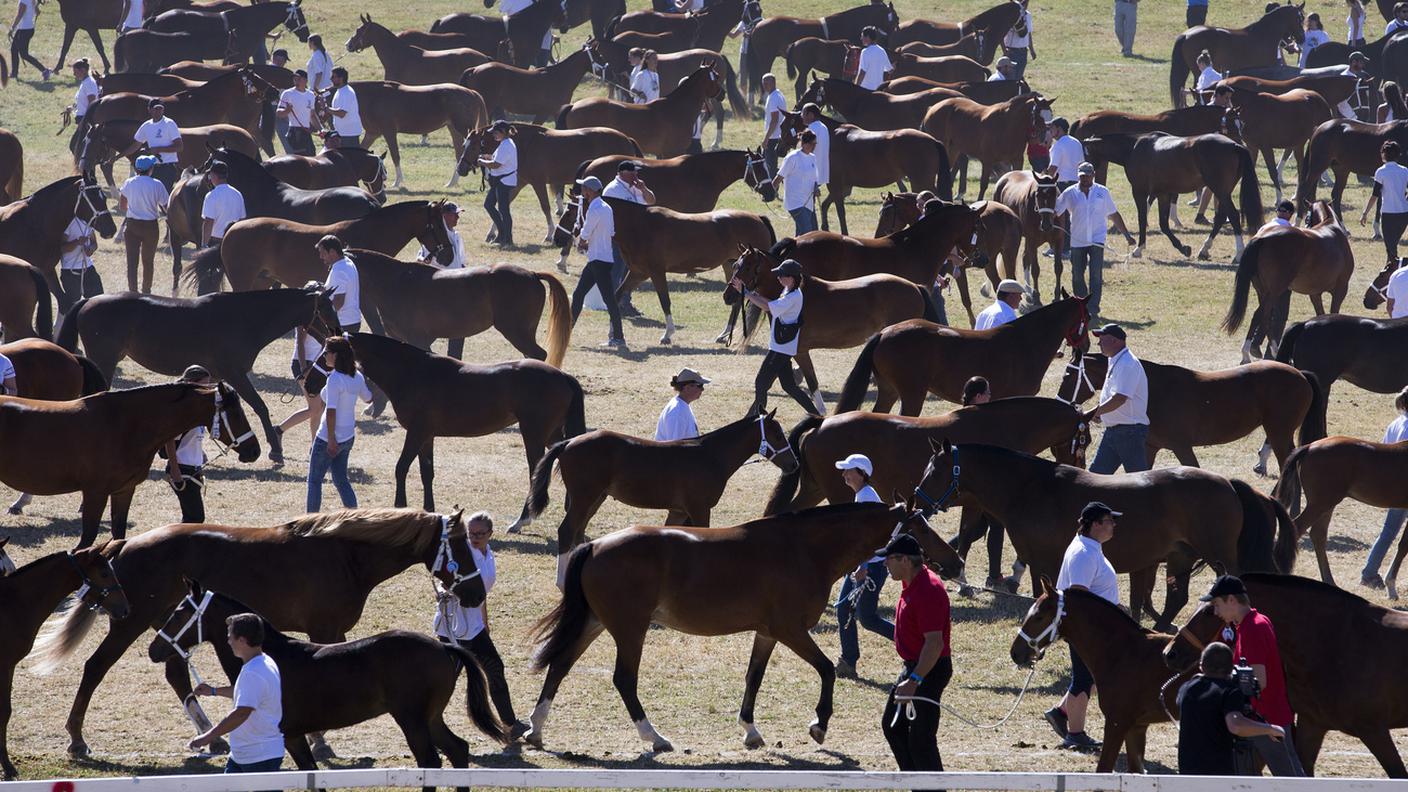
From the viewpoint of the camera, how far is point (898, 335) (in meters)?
15.4

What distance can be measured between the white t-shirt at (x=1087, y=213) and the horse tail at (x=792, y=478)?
904cm

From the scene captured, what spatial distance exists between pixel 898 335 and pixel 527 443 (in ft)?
11.7

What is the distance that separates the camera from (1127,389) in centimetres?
1359

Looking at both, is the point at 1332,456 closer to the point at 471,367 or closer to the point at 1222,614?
the point at 1222,614

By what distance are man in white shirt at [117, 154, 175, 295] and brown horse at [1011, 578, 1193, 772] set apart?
49.4ft

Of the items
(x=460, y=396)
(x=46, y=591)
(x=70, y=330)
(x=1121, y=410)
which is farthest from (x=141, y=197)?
(x=1121, y=410)

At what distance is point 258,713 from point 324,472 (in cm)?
615

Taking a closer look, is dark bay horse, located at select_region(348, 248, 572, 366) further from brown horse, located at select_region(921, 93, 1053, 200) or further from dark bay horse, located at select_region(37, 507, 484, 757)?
brown horse, located at select_region(921, 93, 1053, 200)

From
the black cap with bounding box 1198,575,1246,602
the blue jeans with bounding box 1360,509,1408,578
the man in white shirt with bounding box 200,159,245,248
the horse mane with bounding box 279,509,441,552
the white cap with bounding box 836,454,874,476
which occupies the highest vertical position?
the man in white shirt with bounding box 200,159,245,248

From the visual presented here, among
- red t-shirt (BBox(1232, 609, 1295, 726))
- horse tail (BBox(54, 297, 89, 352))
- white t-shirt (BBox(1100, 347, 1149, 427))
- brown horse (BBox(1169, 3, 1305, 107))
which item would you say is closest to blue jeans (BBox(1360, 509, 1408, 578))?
white t-shirt (BBox(1100, 347, 1149, 427))

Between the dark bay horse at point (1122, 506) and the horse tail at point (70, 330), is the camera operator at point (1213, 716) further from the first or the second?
the horse tail at point (70, 330)

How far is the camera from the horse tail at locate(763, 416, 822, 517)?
12758 mm

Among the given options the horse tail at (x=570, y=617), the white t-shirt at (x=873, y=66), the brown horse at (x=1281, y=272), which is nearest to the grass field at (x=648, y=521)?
the horse tail at (x=570, y=617)

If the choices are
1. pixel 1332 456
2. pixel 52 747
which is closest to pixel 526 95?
pixel 1332 456
